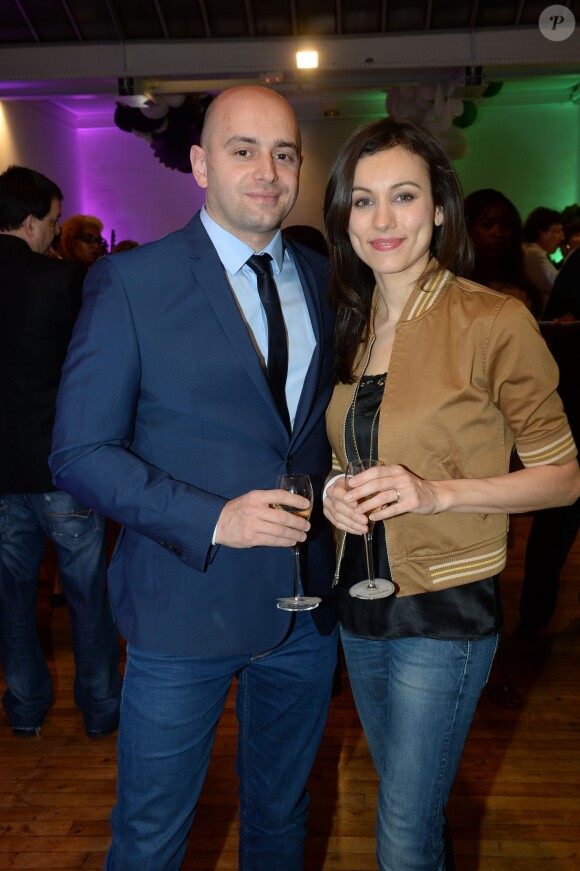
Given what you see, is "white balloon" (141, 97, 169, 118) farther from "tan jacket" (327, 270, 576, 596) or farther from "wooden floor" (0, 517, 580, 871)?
"tan jacket" (327, 270, 576, 596)

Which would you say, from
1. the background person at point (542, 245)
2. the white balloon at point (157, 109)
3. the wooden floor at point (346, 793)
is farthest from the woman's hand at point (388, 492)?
the white balloon at point (157, 109)

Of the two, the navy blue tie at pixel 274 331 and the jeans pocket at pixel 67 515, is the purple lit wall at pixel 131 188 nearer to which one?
the jeans pocket at pixel 67 515

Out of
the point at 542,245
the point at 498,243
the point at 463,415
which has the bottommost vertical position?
the point at 463,415

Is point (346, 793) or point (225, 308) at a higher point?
point (225, 308)

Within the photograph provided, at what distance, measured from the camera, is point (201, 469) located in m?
1.67

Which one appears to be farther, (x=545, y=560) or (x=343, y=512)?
(x=545, y=560)

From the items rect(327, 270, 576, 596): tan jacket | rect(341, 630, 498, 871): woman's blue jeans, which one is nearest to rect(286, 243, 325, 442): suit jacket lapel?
rect(327, 270, 576, 596): tan jacket

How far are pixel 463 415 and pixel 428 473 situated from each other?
0.46 feet

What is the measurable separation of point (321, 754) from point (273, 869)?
107 cm

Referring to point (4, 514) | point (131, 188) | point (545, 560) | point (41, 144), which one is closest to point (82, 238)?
point (4, 514)

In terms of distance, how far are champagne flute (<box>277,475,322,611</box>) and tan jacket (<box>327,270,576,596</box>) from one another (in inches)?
7.7

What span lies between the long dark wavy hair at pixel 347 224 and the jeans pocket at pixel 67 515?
147 cm

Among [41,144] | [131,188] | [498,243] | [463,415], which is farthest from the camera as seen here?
[131,188]

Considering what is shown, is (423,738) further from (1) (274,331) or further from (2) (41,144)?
(2) (41,144)
